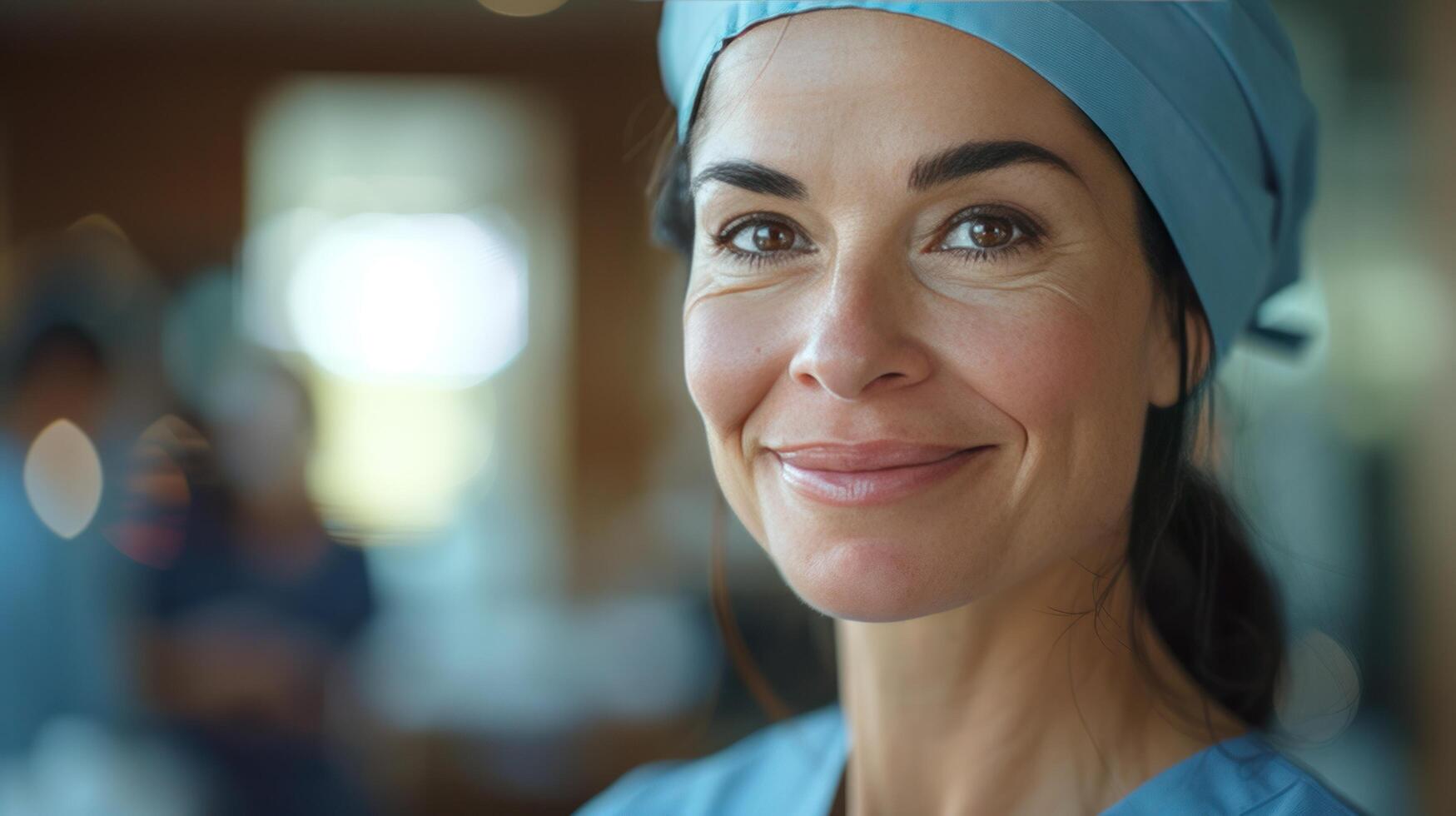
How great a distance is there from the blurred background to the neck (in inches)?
44.9

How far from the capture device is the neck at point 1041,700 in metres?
0.89

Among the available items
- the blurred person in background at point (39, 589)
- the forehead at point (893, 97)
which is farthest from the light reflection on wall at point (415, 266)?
the forehead at point (893, 97)

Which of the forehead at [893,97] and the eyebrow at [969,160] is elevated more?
the forehead at [893,97]

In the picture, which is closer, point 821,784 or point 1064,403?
point 1064,403

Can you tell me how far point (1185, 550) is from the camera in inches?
39.8

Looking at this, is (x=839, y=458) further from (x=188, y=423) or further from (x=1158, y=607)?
(x=188, y=423)

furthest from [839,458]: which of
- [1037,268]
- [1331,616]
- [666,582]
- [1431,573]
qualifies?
[666,582]

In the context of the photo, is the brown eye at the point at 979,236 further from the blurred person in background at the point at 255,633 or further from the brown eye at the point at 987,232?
the blurred person in background at the point at 255,633

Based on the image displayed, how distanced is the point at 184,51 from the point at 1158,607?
4.69 m

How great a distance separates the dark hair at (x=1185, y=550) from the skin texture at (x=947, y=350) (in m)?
0.02

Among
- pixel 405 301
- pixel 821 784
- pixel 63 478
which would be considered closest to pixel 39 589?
pixel 63 478

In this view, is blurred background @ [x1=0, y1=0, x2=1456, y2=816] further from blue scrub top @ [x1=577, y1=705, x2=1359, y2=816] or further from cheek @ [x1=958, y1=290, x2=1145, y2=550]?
cheek @ [x1=958, y1=290, x2=1145, y2=550]

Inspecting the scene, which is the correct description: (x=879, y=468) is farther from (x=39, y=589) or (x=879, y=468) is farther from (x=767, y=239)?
(x=39, y=589)

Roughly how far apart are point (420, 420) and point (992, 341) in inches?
169
